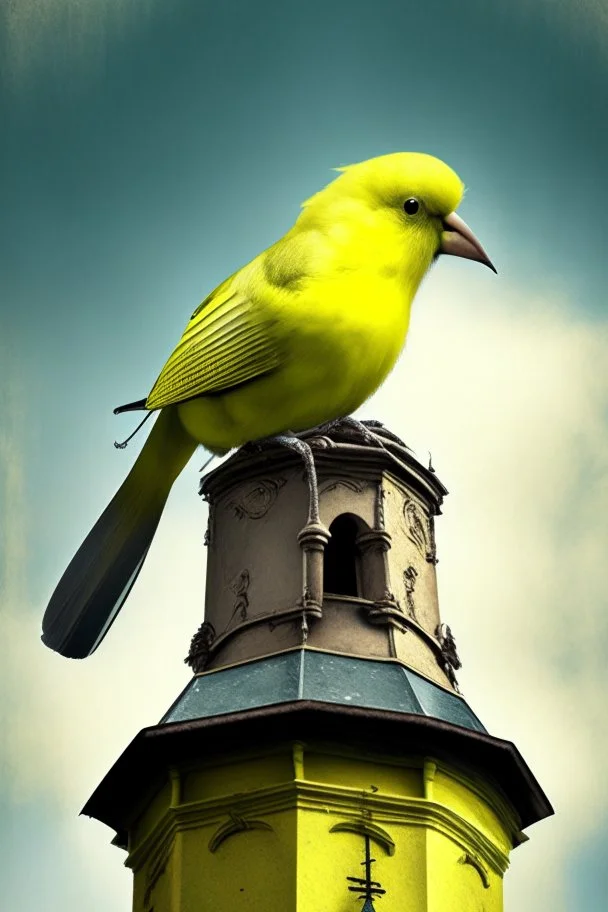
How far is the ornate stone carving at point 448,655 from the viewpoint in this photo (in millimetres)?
23031

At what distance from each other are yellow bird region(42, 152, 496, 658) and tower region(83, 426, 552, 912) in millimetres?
7559

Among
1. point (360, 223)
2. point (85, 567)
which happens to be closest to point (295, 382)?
point (360, 223)

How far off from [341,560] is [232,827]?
15.2 feet

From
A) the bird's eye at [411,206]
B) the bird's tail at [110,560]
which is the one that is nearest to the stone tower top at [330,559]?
the bird's tail at [110,560]

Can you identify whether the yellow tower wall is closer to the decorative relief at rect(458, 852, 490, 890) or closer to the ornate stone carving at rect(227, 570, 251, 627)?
the decorative relief at rect(458, 852, 490, 890)

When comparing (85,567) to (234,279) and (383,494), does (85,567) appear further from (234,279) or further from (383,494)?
(383,494)

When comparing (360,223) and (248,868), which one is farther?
(248,868)

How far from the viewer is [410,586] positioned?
76.4 feet

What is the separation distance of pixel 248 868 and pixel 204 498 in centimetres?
564

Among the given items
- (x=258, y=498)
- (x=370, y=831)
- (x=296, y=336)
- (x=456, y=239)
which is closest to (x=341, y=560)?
(x=258, y=498)

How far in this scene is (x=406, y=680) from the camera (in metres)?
21.8

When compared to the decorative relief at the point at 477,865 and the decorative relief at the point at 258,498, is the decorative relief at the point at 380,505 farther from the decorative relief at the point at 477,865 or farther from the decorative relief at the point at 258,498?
the decorative relief at the point at 477,865

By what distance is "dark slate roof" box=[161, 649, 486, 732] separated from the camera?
21.0 meters

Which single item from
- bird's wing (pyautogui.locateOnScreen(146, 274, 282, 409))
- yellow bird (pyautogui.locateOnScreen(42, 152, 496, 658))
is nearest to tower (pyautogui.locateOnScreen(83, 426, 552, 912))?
yellow bird (pyautogui.locateOnScreen(42, 152, 496, 658))
